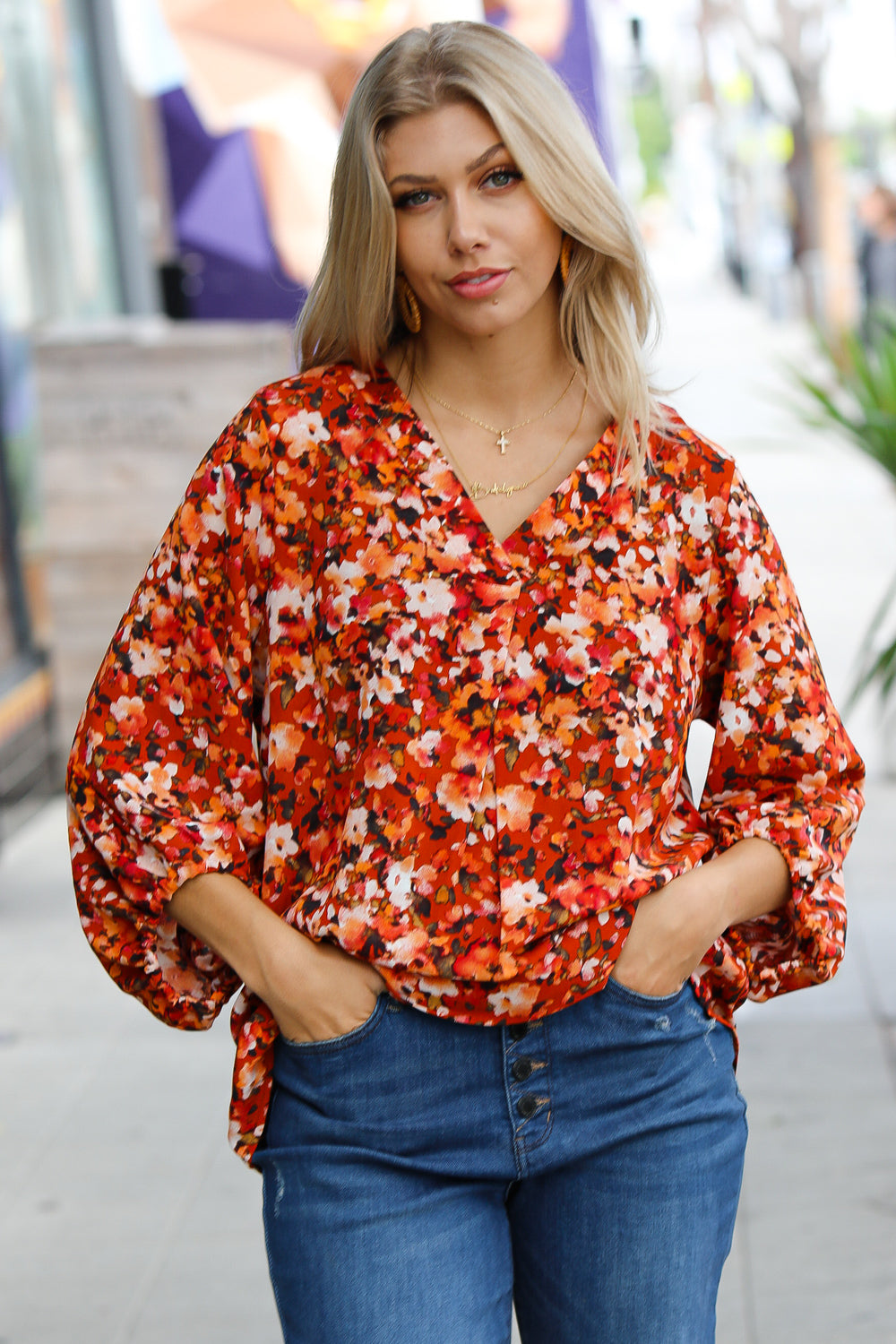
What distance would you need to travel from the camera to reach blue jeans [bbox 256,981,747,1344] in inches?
65.8

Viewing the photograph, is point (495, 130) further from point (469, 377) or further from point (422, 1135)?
point (422, 1135)

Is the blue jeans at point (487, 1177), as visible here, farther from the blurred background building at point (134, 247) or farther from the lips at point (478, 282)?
the blurred background building at point (134, 247)

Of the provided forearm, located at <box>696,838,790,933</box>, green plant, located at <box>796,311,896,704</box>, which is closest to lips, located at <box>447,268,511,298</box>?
forearm, located at <box>696,838,790,933</box>

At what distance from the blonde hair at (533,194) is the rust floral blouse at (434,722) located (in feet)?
0.20

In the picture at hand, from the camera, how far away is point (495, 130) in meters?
1.76

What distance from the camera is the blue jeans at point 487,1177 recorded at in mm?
1672

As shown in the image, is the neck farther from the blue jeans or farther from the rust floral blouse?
the blue jeans

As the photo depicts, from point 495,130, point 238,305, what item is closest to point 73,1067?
point 495,130

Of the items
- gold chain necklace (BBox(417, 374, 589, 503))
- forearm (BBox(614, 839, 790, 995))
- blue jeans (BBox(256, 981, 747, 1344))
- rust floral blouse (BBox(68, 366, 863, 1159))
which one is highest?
gold chain necklace (BBox(417, 374, 589, 503))

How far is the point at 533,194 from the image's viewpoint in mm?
1788

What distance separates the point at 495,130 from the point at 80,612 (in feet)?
17.1

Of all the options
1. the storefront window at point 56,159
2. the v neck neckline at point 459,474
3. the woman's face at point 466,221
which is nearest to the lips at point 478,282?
the woman's face at point 466,221

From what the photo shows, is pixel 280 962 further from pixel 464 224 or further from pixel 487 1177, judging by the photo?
pixel 464 224

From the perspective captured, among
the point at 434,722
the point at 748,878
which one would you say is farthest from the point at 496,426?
the point at 748,878
